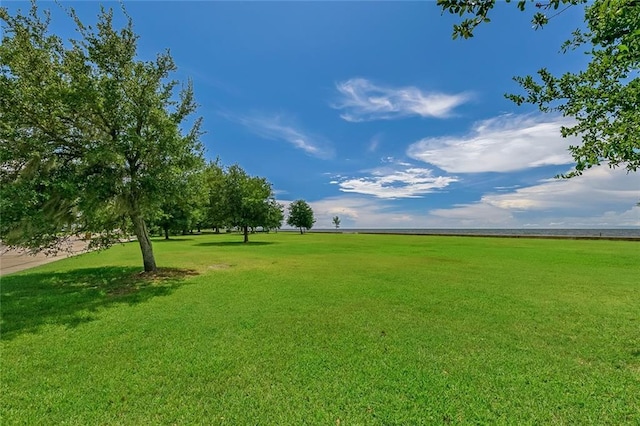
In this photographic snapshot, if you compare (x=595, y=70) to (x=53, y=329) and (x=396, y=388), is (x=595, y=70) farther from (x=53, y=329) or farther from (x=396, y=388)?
(x=53, y=329)

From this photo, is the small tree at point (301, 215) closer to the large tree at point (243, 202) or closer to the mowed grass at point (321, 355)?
the large tree at point (243, 202)

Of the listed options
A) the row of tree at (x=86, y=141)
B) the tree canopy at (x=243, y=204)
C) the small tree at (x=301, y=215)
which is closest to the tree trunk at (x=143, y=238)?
the row of tree at (x=86, y=141)

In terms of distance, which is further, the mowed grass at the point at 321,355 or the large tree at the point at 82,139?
the large tree at the point at 82,139

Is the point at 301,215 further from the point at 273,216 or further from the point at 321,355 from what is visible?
the point at 321,355

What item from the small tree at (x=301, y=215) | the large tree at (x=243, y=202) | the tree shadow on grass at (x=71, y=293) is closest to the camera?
the tree shadow on grass at (x=71, y=293)

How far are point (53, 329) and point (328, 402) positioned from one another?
6717mm

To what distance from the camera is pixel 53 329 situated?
664 cm

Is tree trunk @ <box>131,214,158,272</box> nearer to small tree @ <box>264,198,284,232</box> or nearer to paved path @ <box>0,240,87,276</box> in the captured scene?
paved path @ <box>0,240,87,276</box>

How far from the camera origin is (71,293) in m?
9.92

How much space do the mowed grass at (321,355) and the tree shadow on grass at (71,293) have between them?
7 cm

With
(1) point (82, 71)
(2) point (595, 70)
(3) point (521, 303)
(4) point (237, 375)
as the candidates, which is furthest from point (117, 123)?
(3) point (521, 303)

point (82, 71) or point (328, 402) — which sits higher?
point (82, 71)

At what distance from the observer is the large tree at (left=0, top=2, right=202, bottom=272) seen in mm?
9305

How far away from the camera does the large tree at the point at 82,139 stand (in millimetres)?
9305
